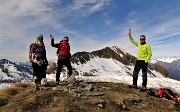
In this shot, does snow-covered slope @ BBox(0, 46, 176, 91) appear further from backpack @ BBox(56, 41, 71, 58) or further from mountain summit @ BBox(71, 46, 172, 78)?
backpack @ BBox(56, 41, 71, 58)

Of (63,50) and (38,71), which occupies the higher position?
(63,50)

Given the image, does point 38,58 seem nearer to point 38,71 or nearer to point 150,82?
point 38,71

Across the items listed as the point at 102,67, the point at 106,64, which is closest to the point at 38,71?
the point at 102,67

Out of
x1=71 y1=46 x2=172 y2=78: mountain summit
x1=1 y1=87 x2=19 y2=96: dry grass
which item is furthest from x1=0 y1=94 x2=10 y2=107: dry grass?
x1=71 y1=46 x2=172 y2=78: mountain summit

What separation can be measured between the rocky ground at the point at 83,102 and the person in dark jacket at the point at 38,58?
0.92m

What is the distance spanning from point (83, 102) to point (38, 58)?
4.59 meters

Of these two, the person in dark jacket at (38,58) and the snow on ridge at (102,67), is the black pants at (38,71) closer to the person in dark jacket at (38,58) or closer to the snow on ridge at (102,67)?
the person in dark jacket at (38,58)

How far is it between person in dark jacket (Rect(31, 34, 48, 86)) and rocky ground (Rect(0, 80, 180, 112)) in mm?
923

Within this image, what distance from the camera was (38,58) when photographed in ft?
52.0

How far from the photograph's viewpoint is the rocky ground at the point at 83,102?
40.1 feet

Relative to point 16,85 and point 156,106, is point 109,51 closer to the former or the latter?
point 16,85

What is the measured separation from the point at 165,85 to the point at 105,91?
346 inches

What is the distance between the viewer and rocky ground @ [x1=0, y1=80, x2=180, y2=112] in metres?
12.2

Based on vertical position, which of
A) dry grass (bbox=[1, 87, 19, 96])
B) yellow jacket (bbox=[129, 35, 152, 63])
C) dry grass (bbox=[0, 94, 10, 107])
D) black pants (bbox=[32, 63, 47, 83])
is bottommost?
dry grass (bbox=[0, 94, 10, 107])
